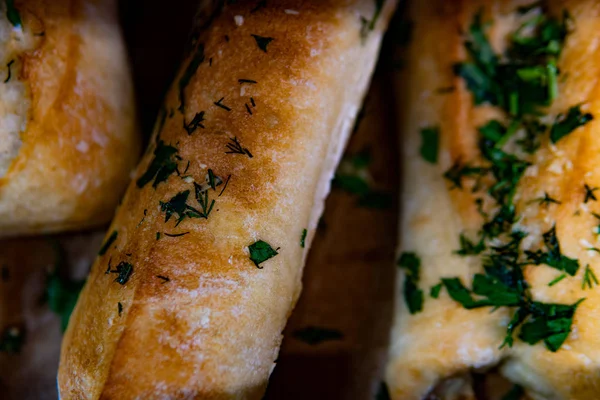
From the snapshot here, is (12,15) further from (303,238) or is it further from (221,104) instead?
(303,238)

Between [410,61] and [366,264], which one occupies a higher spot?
[410,61]

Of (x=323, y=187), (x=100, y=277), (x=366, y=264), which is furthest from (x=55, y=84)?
(x=366, y=264)

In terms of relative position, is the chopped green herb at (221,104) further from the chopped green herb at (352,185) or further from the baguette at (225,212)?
the chopped green herb at (352,185)

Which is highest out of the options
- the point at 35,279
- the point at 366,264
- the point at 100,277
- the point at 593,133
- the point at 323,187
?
the point at 593,133

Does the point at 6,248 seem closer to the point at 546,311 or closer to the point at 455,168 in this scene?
the point at 455,168

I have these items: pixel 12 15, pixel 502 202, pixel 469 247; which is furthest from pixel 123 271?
pixel 502 202

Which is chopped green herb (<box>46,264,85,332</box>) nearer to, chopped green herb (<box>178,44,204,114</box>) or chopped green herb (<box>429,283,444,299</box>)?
chopped green herb (<box>178,44,204,114</box>)

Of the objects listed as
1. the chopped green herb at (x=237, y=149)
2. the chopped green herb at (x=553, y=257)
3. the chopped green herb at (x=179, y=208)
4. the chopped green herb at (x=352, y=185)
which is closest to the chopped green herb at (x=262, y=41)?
the chopped green herb at (x=237, y=149)

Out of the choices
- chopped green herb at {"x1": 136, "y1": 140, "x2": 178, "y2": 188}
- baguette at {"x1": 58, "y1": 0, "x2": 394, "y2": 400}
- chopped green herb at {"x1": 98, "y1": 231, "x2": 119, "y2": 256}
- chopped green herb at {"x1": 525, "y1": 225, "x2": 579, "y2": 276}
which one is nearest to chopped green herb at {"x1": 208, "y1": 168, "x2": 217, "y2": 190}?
baguette at {"x1": 58, "y1": 0, "x2": 394, "y2": 400}
